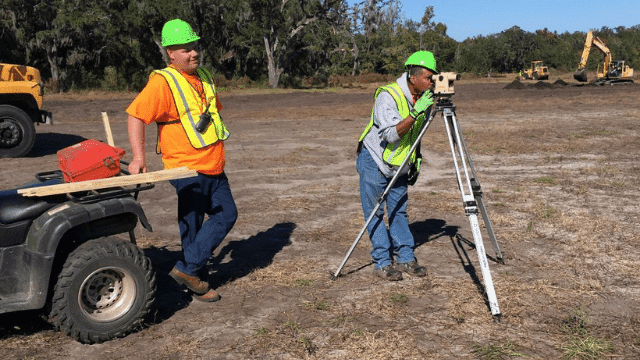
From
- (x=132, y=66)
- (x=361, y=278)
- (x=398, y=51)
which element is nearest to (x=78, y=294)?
(x=361, y=278)

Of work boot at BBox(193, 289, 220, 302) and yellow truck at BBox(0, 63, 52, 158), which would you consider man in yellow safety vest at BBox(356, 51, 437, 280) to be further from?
yellow truck at BBox(0, 63, 52, 158)

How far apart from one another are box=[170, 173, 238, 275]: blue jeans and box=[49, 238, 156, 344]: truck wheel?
0.53 metres

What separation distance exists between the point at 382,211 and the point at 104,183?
2.57 meters

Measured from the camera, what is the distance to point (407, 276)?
567 centimetres

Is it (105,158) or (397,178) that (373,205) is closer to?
(397,178)

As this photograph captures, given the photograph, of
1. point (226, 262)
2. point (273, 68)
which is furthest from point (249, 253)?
point (273, 68)

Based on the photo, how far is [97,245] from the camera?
4262 mm

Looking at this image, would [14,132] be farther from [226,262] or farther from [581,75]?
[581,75]

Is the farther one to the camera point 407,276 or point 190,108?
point 407,276

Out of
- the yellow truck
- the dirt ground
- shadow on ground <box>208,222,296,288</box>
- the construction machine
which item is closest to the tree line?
the construction machine

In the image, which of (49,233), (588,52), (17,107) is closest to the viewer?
(49,233)

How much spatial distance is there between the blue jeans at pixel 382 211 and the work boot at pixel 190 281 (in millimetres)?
1649

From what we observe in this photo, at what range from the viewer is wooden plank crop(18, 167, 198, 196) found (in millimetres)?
3959

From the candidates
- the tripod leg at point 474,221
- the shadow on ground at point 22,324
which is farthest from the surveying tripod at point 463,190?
the shadow on ground at point 22,324
